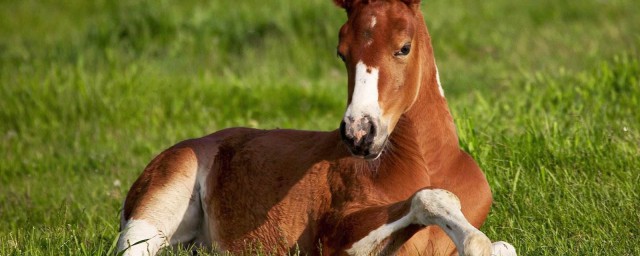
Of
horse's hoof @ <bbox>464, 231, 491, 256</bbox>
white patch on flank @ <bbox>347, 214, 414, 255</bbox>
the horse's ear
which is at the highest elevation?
the horse's ear

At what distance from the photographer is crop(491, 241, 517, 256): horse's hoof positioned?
16.6ft

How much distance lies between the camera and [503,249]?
5.10 meters

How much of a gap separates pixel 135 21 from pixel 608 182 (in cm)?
711

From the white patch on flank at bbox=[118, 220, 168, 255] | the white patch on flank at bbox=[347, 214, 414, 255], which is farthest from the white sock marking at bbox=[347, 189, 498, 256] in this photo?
the white patch on flank at bbox=[118, 220, 168, 255]

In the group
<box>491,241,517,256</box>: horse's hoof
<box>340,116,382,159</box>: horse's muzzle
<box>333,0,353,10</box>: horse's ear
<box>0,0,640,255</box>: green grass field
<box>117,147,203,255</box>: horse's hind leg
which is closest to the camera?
<box>340,116,382,159</box>: horse's muzzle

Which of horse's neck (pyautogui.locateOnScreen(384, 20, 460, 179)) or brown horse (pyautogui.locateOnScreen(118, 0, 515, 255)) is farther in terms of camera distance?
Result: horse's neck (pyautogui.locateOnScreen(384, 20, 460, 179))

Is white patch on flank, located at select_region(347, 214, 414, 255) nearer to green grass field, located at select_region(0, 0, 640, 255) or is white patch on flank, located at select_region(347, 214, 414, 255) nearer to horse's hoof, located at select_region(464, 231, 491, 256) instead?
horse's hoof, located at select_region(464, 231, 491, 256)

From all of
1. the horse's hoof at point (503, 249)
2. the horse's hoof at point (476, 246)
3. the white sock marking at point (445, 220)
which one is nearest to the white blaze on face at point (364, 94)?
the white sock marking at point (445, 220)

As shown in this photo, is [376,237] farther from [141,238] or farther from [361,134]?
[141,238]

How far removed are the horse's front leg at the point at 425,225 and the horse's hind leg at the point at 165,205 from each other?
1260 millimetres

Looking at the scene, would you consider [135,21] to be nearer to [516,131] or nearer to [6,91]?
[6,91]

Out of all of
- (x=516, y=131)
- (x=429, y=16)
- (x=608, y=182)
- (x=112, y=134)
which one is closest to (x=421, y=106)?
(x=608, y=182)

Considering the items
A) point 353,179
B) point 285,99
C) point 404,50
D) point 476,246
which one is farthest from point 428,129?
point 285,99

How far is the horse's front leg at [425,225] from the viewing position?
181 inches
